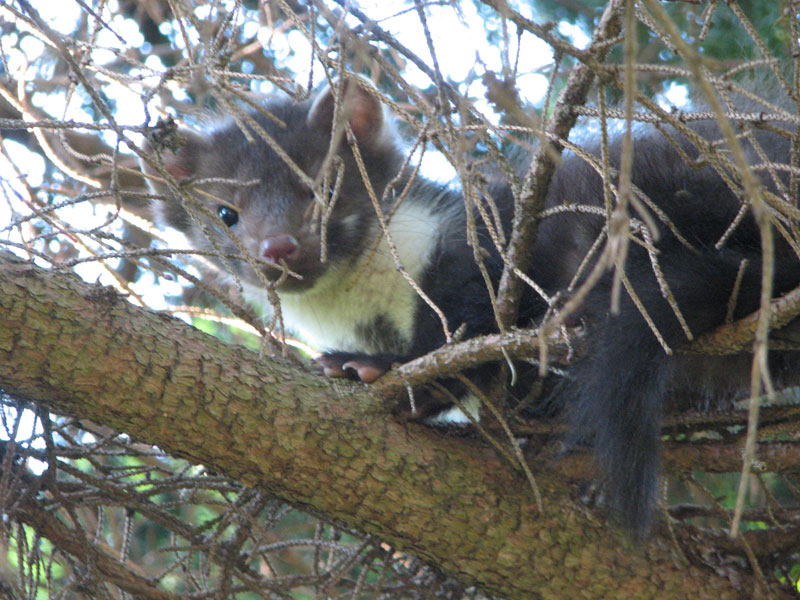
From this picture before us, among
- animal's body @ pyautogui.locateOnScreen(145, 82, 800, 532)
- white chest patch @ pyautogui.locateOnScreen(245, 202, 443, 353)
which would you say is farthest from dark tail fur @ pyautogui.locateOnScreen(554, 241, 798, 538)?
white chest patch @ pyautogui.locateOnScreen(245, 202, 443, 353)

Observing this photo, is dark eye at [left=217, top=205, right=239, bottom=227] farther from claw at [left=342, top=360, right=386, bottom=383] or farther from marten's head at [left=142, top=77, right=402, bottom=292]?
claw at [left=342, top=360, right=386, bottom=383]

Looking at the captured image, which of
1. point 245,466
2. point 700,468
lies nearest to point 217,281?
point 245,466

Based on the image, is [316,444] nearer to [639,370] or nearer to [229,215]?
[639,370]

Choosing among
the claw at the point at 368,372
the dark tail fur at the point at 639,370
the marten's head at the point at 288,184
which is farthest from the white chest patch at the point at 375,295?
the dark tail fur at the point at 639,370

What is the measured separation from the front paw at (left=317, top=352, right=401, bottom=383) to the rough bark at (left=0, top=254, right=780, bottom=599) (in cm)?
12

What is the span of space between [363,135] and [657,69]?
243 cm

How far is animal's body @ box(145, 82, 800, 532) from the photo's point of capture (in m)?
2.55

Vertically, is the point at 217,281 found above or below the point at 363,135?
below

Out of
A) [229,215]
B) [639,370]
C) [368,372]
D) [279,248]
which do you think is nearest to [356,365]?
[368,372]

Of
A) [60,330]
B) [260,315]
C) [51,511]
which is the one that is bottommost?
[51,511]

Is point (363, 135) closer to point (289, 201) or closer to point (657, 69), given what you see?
point (289, 201)

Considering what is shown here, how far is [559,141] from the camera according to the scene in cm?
216

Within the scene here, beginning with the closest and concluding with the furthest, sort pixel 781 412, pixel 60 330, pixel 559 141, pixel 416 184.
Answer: pixel 559 141
pixel 60 330
pixel 781 412
pixel 416 184

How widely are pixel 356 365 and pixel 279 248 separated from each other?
70cm
